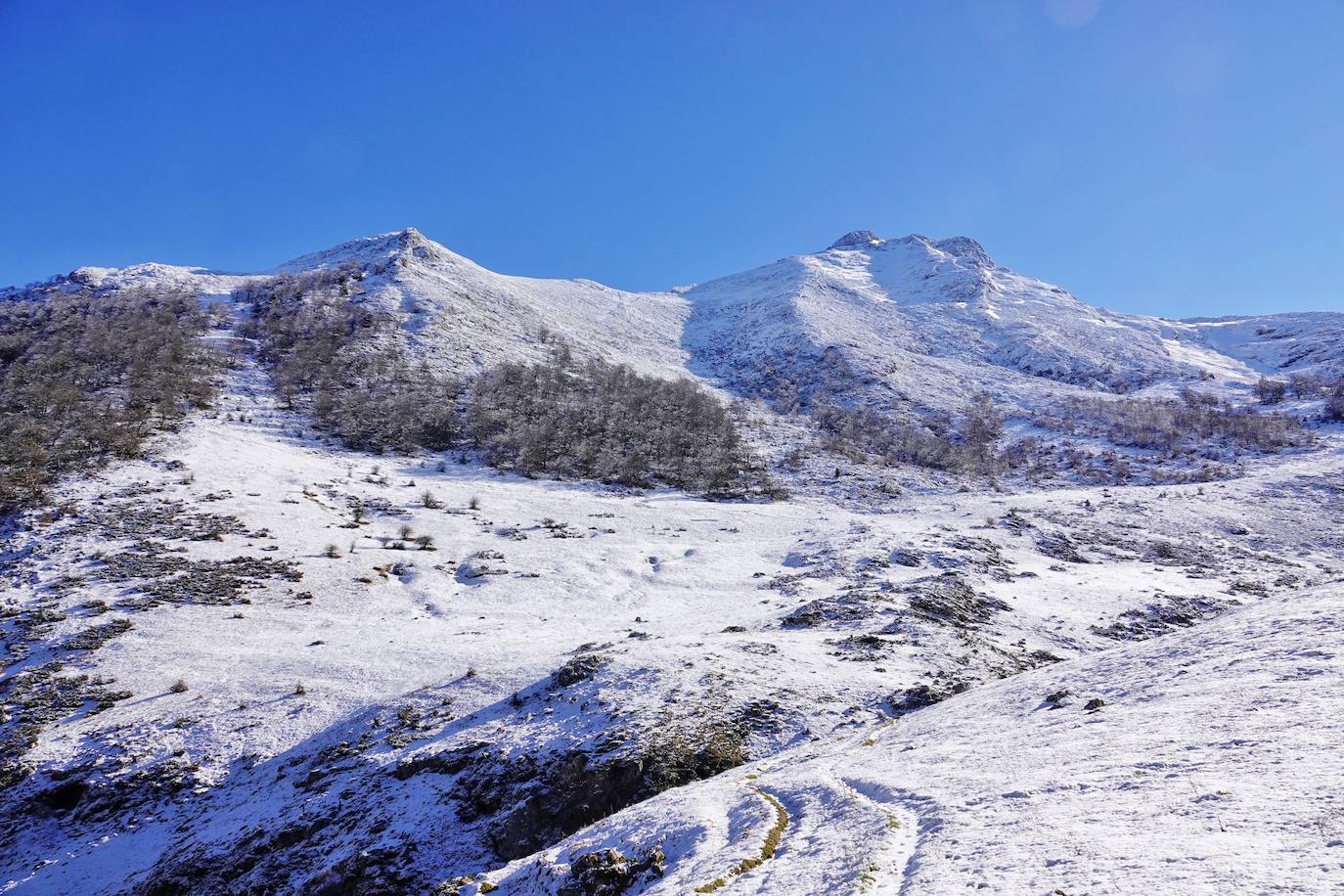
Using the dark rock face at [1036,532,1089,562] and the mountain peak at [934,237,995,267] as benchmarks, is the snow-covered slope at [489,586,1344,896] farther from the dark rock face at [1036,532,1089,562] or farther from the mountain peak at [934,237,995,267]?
the mountain peak at [934,237,995,267]

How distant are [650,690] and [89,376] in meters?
44.5

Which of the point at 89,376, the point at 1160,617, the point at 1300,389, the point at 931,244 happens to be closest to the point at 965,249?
the point at 931,244

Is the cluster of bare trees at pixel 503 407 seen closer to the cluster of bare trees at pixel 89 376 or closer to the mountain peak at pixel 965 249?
the cluster of bare trees at pixel 89 376

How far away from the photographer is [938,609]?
1727 centimetres

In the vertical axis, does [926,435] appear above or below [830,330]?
below

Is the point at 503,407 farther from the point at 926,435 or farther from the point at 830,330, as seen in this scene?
the point at 830,330

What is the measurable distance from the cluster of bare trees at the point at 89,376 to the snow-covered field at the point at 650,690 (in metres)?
2.19

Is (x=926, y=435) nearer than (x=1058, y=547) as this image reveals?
No

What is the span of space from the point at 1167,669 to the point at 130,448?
36315mm

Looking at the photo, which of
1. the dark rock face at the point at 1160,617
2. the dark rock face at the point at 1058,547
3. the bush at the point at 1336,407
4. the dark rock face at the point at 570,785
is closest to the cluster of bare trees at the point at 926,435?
the dark rock face at the point at 1058,547

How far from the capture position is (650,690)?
11.6m

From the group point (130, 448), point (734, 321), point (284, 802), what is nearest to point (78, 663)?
point (284, 802)

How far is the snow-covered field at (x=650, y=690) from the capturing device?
5.39 metres

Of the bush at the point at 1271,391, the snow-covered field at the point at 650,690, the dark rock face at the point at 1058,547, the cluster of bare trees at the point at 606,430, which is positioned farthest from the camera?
the bush at the point at 1271,391
